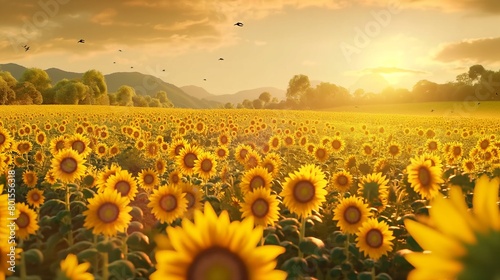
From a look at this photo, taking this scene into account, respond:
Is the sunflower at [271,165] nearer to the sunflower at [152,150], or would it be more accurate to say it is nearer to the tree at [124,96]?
the sunflower at [152,150]

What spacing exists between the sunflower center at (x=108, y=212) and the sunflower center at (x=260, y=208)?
1.51 m

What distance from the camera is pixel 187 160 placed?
862cm

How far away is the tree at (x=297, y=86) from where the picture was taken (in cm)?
13862

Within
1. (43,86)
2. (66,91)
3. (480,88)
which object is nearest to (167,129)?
(66,91)

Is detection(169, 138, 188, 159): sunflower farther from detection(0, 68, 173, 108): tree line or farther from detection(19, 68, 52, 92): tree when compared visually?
detection(19, 68, 52, 92): tree

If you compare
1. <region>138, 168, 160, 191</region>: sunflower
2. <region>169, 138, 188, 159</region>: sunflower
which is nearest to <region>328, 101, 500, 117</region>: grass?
<region>169, 138, 188, 159</region>: sunflower

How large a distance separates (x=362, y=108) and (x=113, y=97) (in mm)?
74104

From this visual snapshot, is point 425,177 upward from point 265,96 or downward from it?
downward

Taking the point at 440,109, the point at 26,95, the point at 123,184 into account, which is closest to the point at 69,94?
the point at 26,95

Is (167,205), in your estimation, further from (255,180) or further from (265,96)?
(265,96)

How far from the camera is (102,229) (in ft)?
15.4

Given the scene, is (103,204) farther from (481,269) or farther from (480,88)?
(480,88)

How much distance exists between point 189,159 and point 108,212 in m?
3.92

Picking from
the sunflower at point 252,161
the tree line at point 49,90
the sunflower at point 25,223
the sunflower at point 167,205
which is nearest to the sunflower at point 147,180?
the sunflower at point 252,161
